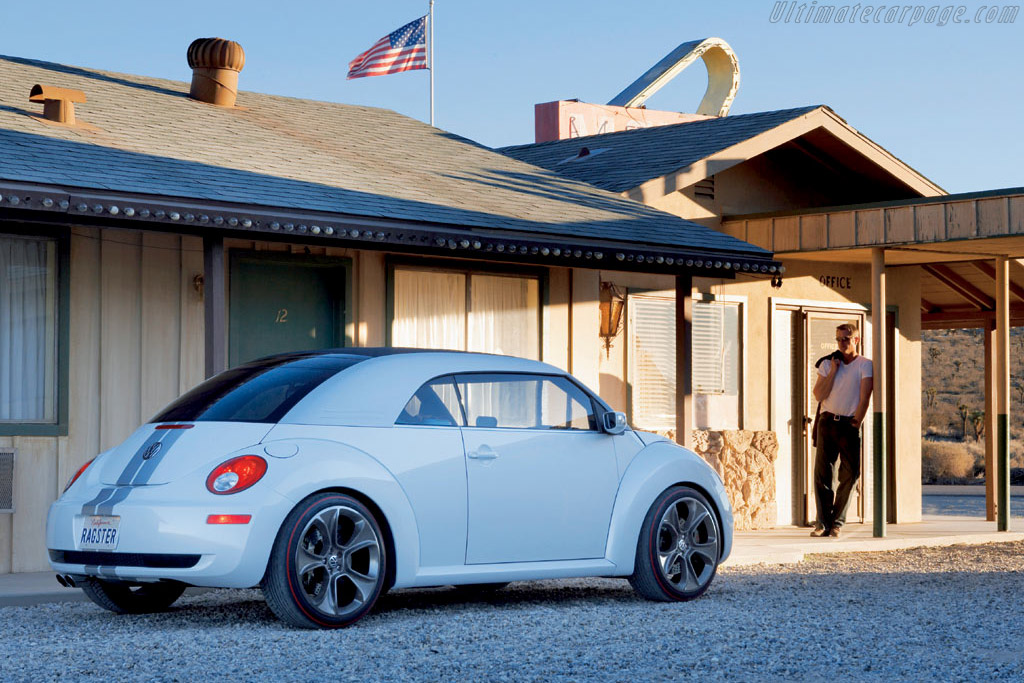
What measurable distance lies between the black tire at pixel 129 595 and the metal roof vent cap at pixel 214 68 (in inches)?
275

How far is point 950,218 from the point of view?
14.1 meters

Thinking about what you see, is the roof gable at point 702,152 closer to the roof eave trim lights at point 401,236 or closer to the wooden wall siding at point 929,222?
the roof eave trim lights at point 401,236

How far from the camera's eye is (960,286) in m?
18.8

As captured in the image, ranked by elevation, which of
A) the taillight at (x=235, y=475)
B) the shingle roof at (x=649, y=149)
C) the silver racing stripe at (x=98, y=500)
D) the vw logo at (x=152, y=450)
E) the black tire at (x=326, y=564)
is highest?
the shingle roof at (x=649, y=149)

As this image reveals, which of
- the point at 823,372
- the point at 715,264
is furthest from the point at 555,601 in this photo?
the point at 823,372


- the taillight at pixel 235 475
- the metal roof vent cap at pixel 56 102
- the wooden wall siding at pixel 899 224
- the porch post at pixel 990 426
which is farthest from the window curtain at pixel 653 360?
the taillight at pixel 235 475

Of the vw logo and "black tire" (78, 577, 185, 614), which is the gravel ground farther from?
the vw logo

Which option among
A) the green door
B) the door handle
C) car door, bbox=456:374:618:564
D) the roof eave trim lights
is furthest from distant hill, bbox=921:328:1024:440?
the door handle

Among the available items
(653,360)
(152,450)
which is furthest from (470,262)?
(152,450)

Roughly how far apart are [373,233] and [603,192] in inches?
180

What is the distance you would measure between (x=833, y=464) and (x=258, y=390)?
822 cm

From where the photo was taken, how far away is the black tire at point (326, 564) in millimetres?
7484

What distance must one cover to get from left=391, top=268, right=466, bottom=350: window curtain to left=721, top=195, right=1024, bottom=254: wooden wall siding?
3.76 metres

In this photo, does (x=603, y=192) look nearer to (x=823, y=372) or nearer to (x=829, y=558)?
(x=823, y=372)
